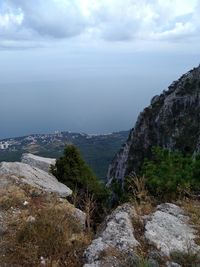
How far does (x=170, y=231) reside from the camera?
8.50 metres

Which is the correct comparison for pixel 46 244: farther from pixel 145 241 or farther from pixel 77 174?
pixel 77 174

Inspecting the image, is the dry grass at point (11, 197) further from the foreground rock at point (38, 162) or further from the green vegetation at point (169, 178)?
the foreground rock at point (38, 162)

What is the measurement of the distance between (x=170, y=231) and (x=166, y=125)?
62.1 m

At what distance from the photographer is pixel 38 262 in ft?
24.0

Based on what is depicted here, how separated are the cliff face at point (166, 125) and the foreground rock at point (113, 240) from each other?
5382 cm

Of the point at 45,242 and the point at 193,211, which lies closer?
the point at 45,242

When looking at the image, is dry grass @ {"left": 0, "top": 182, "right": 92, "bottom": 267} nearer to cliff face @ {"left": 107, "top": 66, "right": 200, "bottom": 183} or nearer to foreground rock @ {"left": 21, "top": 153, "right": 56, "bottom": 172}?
foreground rock @ {"left": 21, "top": 153, "right": 56, "bottom": 172}

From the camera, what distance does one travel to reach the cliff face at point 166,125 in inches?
2564

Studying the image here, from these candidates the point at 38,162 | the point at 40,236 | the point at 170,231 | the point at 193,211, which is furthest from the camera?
the point at 38,162

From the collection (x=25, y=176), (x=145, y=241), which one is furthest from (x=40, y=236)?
(x=25, y=176)

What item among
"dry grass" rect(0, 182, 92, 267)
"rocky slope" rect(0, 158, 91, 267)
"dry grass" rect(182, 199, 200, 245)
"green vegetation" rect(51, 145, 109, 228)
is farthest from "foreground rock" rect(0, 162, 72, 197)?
"green vegetation" rect(51, 145, 109, 228)

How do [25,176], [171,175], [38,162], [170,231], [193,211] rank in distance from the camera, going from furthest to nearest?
[38,162]
[25,176]
[171,175]
[193,211]
[170,231]

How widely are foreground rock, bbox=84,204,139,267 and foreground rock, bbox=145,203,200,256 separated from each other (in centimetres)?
36

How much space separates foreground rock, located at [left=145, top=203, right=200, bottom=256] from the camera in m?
7.68
